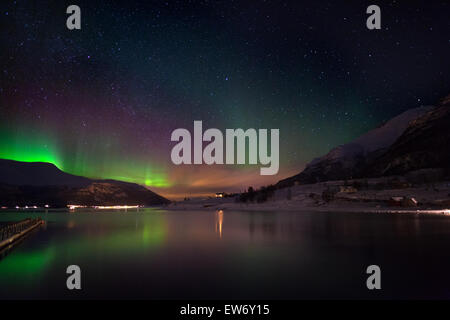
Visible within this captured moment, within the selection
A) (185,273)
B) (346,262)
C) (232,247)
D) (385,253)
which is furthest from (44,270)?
(385,253)

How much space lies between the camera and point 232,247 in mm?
27500

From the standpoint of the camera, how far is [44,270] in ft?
63.5

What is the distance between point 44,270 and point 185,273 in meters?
9.08

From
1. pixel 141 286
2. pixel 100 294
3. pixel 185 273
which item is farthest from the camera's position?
pixel 185 273

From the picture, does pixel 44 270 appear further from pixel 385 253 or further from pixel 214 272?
pixel 385 253
